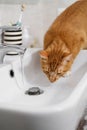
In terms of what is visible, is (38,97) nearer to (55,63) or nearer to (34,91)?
(34,91)

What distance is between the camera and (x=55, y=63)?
0.85 meters

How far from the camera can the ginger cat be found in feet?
2.82

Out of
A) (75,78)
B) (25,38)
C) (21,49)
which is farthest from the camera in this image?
(25,38)

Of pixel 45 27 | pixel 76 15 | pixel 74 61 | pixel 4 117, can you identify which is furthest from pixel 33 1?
pixel 4 117

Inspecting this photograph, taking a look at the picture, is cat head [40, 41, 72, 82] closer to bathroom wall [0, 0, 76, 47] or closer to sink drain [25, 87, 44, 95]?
sink drain [25, 87, 44, 95]

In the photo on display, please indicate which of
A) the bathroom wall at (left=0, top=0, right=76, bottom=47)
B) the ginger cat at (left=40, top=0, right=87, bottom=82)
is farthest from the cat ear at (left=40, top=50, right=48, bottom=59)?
the bathroom wall at (left=0, top=0, right=76, bottom=47)

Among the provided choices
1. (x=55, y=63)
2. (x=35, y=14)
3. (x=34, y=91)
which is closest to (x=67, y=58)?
(x=55, y=63)

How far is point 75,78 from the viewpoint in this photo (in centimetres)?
94

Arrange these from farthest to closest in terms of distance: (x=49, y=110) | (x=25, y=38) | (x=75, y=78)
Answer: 1. (x=25, y=38)
2. (x=75, y=78)
3. (x=49, y=110)

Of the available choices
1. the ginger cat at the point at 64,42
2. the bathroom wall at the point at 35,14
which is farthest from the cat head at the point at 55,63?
the bathroom wall at the point at 35,14

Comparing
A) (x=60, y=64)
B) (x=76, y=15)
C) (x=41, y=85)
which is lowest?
(x=41, y=85)

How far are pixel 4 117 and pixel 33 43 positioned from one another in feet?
2.69

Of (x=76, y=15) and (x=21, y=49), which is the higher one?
(x=76, y=15)

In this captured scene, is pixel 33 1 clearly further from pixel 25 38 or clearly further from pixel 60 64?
pixel 60 64
